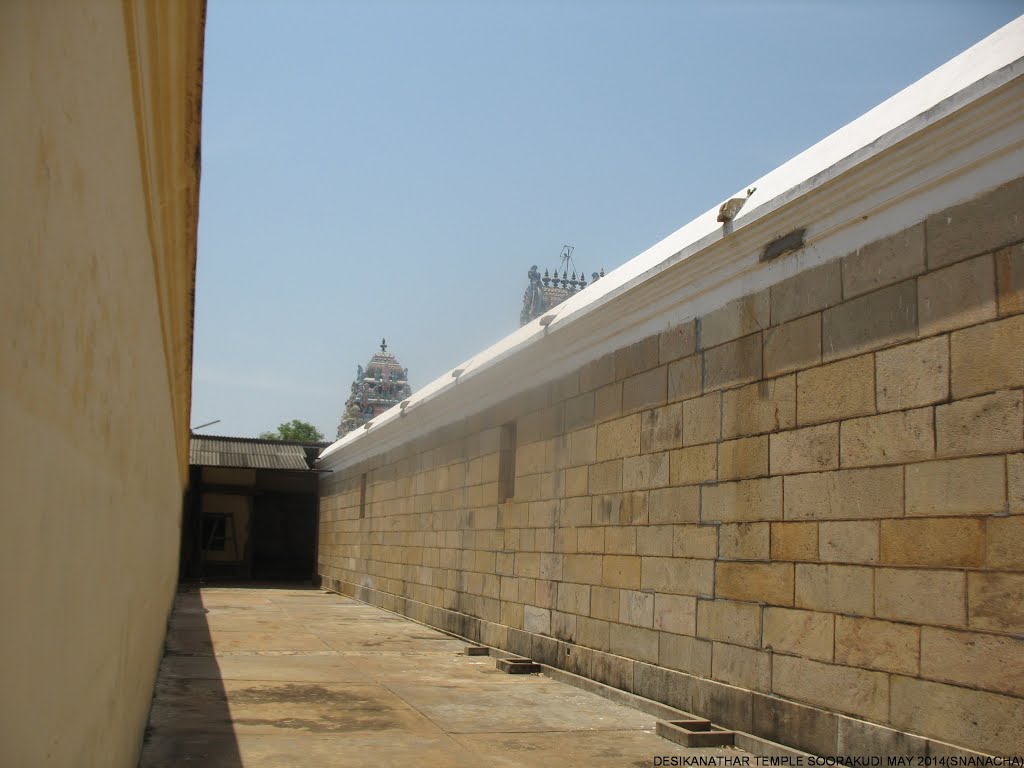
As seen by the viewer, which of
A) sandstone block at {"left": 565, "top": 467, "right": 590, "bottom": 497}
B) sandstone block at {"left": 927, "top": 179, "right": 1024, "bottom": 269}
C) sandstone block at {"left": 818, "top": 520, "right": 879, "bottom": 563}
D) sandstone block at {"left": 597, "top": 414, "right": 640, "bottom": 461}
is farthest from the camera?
sandstone block at {"left": 565, "top": 467, "right": 590, "bottom": 497}

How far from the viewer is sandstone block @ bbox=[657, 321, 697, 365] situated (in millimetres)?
6363

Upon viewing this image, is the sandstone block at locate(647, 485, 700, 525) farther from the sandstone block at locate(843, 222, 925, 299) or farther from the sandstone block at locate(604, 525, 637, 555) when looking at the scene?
the sandstone block at locate(843, 222, 925, 299)

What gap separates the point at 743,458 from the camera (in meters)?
5.66

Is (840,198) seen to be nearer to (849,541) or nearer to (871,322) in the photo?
(871,322)

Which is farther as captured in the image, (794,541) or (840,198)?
(794,541)

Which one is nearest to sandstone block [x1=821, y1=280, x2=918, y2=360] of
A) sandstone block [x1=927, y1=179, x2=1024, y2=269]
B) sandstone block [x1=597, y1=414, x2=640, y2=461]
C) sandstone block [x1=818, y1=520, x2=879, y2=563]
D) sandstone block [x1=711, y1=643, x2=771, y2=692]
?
sandstone block [x1=927, y1=179, x2=1024, y2=269]

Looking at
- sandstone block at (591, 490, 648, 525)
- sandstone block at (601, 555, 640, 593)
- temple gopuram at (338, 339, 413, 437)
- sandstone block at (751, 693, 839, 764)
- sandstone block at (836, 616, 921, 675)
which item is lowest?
sandstone block at (751, 693, 839, 764)

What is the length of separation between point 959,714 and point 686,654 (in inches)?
88.0

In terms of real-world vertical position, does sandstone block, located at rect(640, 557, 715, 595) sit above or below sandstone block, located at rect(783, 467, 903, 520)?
below

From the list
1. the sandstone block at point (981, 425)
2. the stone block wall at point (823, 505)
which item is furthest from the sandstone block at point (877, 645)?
the sandstone block at point (981, 425)

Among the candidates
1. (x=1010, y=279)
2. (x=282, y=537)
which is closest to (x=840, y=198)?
(x=1010, y=279)

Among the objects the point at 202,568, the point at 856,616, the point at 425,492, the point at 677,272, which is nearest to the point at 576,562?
the point at 677,272

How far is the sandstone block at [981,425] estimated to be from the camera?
3.88 meters

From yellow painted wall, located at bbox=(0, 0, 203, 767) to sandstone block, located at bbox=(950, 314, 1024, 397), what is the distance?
3.14 metres
